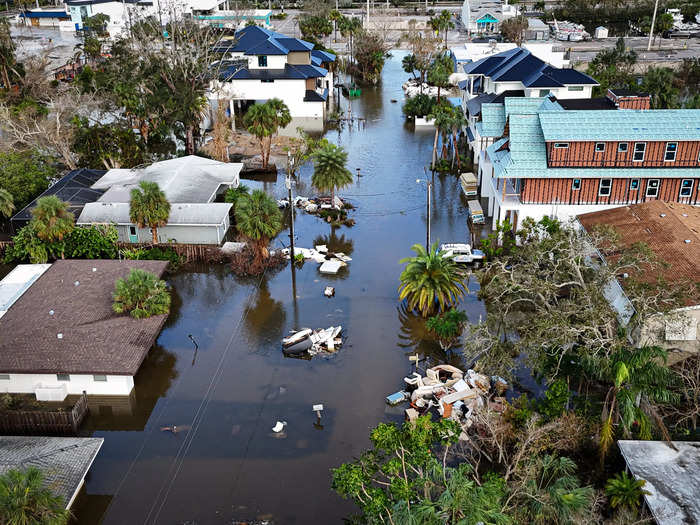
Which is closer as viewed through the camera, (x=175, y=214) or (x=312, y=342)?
(x=312, y=342)

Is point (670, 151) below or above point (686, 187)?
above

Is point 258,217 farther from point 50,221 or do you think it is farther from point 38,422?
point 38,422

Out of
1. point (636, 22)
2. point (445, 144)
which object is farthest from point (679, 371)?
point (636, 22)

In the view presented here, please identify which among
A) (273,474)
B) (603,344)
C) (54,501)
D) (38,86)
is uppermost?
(38,86)

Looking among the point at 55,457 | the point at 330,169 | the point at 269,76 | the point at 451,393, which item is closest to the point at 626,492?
the point at 451,393

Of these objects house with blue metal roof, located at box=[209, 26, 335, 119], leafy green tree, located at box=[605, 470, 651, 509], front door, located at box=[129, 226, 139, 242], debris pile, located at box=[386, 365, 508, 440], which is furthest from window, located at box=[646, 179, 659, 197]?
house with blue metal roof, located at box=[209, 26, 335, 119]

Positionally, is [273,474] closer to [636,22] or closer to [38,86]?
[38,86]

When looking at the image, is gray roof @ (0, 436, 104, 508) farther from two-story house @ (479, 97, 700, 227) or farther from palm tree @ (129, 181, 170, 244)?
two-story house @ (479, 97, 700, 227)
